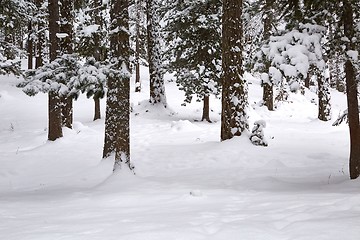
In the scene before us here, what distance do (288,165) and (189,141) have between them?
418 centimetres

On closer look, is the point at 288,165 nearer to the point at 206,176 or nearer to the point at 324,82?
the point at 206,176

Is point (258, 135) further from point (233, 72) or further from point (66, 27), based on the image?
point (66, 27)

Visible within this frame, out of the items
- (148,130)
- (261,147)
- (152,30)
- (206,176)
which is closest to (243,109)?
(261,147)

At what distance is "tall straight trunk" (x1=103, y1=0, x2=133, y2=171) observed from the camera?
7.57 m

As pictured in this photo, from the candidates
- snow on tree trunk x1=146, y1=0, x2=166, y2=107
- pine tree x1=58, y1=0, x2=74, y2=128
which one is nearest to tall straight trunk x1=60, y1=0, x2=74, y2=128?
pine tree x1=58, y1=0, x2=74, y2=128

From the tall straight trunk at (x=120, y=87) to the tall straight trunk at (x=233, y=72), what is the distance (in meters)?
3.62

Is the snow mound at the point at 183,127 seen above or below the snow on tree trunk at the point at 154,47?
below

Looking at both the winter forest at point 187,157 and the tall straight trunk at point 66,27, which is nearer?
the winter forest at point 187,157

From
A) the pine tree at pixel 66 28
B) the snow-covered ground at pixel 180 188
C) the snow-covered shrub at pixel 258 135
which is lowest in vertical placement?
the snow-covered ground at pixel 180 188

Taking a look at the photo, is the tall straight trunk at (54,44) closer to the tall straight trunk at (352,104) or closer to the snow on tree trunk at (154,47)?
the snow on tree trunk at (154,47)

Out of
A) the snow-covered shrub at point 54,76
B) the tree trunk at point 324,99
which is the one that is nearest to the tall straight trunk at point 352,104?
the snow-covered shrub at point 54,76

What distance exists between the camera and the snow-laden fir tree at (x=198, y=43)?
15.6 m

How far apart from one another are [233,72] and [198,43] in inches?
246

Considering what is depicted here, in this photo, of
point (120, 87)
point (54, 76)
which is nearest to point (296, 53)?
point (120, 87)
